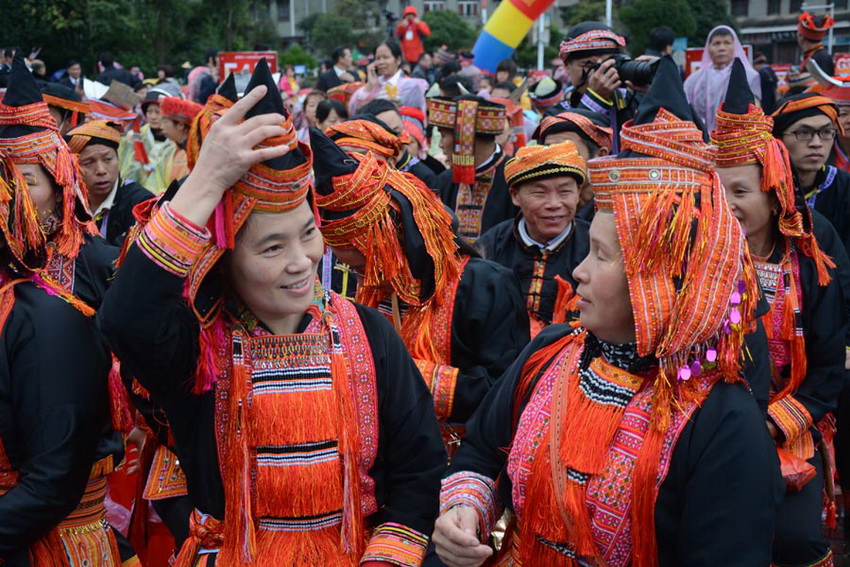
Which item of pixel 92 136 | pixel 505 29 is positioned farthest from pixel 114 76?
pixel 92 136

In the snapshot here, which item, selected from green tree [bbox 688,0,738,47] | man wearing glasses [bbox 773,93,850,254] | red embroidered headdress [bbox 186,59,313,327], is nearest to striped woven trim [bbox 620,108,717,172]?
red embroidered headdress [bbox 186,59,313,327]

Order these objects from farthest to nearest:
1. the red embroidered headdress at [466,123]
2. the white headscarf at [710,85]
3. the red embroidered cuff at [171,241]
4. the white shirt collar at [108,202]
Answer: the white headscarf at [710,85], the red embroidered headdress at [466,123], the white shirt collar at [108,202], the red embroidered cuff at [171,241]

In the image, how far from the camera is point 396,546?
236cm

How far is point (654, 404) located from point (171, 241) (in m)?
1.21

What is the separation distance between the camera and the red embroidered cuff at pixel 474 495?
240cm

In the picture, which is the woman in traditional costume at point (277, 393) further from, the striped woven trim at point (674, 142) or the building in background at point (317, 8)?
the building in background at point (317, 8)

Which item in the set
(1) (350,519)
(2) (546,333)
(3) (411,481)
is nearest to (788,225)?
(2) (546,333)

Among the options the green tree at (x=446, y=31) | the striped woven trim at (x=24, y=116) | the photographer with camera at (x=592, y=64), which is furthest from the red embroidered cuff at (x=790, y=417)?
the green tree at (x=446, y=31)

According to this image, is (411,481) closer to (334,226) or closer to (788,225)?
(334,226)

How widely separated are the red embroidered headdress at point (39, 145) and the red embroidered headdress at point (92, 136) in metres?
2.24

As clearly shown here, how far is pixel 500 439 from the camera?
2.54 m

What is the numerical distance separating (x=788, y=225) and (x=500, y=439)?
1664mm

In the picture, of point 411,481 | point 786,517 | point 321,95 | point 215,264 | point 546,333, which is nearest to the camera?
point 215,264

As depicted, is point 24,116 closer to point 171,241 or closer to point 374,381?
point 171,241
